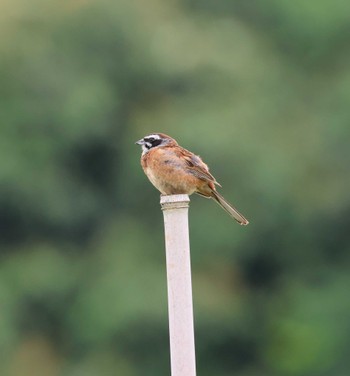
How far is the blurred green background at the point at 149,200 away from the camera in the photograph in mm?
17359

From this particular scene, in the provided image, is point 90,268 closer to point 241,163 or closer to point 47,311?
point 47,311

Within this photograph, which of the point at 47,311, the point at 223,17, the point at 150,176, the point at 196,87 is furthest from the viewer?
the point at 223,17

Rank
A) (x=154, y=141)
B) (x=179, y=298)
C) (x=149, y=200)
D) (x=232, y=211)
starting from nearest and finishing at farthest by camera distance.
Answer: (x=179, y=298) < (x=232, y=211) < (x=154, y=141) < (x=149, y=200)

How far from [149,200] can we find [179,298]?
40.4 feet

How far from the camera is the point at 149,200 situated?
18.3 m

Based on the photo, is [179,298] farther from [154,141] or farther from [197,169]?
[154,141]

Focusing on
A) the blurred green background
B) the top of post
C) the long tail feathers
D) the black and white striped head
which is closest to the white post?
the top of post

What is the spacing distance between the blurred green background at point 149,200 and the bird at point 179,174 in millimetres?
9394

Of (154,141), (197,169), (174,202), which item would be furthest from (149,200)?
(174,202)

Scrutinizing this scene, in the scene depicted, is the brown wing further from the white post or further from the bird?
the white post

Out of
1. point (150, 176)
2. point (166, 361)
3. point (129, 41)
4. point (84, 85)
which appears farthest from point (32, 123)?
point (150, 176)

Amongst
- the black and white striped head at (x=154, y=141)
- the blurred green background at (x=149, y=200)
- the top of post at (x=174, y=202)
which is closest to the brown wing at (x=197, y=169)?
the black and white striped head at (x=154, y=141)

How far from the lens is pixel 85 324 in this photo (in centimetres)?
1784

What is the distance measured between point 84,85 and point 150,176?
38.7ft
